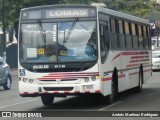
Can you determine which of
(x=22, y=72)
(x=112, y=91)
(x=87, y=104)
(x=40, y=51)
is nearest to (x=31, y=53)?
(x=40, y=51)

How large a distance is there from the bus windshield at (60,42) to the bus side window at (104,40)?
1.29 feet

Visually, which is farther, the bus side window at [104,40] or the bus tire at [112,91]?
the bus tire at [112,91]

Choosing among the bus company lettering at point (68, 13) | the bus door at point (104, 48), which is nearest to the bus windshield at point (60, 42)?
the bus company lettering at point (68, 13)

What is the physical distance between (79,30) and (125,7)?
5970 centimetres

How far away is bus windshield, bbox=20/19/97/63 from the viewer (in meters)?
17.8

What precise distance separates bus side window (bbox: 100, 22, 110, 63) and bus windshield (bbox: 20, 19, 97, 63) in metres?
0.39

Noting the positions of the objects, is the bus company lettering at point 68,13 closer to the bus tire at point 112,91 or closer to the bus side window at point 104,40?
the bus side window at point 104,40

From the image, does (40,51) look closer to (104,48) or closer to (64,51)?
(64,51)

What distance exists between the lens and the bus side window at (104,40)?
719 inches

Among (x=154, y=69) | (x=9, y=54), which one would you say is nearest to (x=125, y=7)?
(x=9, y=54)

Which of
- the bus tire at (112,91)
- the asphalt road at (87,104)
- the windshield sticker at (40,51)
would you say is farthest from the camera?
the bus tire at (112,91)

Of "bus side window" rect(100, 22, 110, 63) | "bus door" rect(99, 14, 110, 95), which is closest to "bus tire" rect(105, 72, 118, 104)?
"bus door" rect(99, 14, 110, 95)

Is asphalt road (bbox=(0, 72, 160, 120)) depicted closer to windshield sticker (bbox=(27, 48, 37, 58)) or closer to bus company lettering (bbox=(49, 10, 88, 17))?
windshield sticker (bbox=(27, 48, 37, 58))

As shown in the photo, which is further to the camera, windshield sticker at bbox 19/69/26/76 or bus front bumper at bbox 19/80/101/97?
windshield sticker at bbox 19/69/26/76
